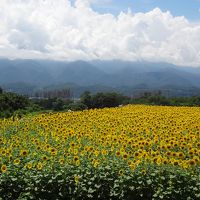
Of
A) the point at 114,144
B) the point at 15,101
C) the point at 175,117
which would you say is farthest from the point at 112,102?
the point at 114,144

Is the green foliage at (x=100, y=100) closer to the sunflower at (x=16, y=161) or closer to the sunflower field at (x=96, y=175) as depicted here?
the sunflower field at (x=96, y=175)

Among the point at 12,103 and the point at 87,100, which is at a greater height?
the point at 87,100

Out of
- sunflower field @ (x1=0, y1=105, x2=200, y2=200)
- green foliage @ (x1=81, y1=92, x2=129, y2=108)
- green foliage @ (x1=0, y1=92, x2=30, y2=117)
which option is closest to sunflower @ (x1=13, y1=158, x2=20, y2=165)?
sunflower field @ (x1=0, y1=105, x2=200, y2=200)

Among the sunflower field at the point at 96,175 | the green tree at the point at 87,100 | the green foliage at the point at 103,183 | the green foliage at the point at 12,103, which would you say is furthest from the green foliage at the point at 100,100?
the green foliage at the point at 103,183

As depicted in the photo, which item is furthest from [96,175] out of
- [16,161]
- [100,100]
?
[100,100]

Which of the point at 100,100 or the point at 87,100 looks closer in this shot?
the point at 100,100

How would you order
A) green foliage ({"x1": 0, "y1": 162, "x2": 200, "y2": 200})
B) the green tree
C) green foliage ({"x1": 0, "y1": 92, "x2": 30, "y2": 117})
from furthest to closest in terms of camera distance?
the green tree < green foliage ({"x1": 0, "y1": 92, "x2": 30, "y2": 117}) < green foliage ({"x1": 0, "y1": 162, "x2": 200, "y2": 200})

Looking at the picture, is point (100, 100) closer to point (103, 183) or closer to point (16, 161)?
point (16, 161)

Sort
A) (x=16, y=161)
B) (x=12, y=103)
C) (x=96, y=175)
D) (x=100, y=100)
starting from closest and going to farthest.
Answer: (x=96, y=175), (x=16, y=161), (x=100, y=100), (x=12, y=103)

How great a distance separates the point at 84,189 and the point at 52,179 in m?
0.73

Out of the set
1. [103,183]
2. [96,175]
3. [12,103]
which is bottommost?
[103,183]

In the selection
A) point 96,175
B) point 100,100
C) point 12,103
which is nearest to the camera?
point 96,175

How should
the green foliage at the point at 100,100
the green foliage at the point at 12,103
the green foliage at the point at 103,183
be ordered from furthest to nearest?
the green foliage at the point at 100,100, the green foliage at the point at 12,103, the green foliage at the point at 103,183

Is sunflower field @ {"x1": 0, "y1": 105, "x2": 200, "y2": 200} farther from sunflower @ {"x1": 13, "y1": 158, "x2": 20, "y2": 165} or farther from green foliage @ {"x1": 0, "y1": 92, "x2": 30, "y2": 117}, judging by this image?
green foliage @ {"x1": 0, "y1": 92, "x2": 30, "y2": 117}
